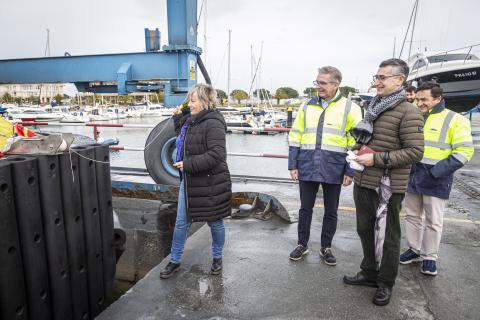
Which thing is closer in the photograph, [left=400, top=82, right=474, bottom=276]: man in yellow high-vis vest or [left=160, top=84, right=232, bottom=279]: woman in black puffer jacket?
[left=160, top=84, right=232, bottom=279]: woman in black puffer jacket

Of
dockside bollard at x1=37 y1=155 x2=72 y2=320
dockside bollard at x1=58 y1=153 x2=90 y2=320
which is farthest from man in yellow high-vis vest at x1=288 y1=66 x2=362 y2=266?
dockside bollard at x1=37 y1=155 x2=72 y2=320

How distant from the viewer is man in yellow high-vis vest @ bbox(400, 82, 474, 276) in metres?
3.15

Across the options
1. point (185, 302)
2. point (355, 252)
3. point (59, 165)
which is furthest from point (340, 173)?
point (59, 165)

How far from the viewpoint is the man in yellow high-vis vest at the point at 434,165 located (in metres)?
3.15

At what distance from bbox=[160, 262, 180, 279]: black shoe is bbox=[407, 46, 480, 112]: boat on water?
56.2 feet

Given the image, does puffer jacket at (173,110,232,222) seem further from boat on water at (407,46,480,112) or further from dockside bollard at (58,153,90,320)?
boat on water at (407,46,480,112)

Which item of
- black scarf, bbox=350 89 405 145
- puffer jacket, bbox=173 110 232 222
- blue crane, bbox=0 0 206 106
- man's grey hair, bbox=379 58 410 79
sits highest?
blue crane, bbox=0 0 206 106

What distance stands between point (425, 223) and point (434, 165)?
59 centimetres

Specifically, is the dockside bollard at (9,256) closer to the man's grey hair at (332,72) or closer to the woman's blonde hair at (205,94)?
the woman's blonde hair at (205,94)

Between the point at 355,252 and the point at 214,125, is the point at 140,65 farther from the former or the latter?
the point at 355,252

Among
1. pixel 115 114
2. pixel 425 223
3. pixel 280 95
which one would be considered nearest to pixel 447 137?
pixel 425 223

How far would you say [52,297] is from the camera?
95.3 inches

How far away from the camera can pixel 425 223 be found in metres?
3.39

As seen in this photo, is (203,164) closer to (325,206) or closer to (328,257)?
(325,206)
